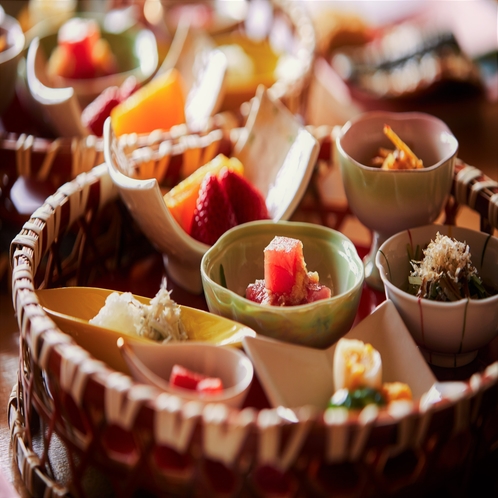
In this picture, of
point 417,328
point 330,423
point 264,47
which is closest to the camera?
point 330,423

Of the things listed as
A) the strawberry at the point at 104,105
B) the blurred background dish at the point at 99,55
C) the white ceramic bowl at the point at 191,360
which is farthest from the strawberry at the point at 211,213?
the blurred background dish at the point at 99,55

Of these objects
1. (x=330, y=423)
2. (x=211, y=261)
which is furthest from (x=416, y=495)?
(x=211, y=261)

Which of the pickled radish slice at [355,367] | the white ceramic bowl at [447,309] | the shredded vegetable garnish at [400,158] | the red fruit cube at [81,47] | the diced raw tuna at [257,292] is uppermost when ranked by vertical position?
the red fruit cube at [81,47]

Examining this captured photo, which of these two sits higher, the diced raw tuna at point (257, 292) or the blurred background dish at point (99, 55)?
the blurred background dish at point (99, 55)

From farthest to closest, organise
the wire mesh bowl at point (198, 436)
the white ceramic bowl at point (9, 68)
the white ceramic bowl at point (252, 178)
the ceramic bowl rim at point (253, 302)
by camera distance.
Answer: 1. the white ceramic bowl at point (9, 68)
2. the white ceramic bowl at point (252, 178)
3. the ceramic bowl rim at point (253, 302)
4. the wire mesh bowl at point (198, 436)

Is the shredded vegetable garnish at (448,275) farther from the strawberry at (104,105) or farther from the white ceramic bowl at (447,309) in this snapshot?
the strawberry at (104,105)

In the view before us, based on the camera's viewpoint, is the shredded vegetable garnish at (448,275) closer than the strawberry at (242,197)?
Yes

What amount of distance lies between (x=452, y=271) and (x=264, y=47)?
0.88 meters

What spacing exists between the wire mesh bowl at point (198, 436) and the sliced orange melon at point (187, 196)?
160mm

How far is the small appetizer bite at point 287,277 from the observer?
674mm

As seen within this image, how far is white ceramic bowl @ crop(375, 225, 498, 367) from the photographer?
0.64 m

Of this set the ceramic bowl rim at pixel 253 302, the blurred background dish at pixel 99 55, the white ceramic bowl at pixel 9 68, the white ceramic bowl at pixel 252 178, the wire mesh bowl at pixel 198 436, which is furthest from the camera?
the blurred background dish at pixel 99 55

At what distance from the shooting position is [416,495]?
0.56 meters

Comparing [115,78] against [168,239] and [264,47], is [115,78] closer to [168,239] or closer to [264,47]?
[264,47]
